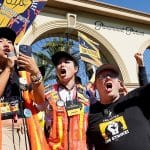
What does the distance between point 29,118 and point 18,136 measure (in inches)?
6.3

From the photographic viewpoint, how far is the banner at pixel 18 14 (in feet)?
15.0

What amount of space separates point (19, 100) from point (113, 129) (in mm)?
677

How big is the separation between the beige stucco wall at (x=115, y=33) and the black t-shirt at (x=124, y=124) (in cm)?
966

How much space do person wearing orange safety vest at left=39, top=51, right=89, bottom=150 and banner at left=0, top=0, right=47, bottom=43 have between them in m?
0.52

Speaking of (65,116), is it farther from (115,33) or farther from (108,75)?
(115,33)

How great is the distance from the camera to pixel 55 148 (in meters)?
4.10

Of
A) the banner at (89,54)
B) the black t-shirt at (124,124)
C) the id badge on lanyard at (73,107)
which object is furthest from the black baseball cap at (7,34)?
the banner at (89,54)

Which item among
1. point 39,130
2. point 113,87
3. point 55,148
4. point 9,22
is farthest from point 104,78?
point 9,22

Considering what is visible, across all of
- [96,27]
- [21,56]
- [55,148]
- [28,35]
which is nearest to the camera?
[21,56]

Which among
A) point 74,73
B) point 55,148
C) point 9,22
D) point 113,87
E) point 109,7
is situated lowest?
point 55,148

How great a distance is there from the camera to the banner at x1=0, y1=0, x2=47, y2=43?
4.56 m

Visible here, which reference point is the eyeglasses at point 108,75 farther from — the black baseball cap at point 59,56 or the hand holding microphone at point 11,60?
the black baseball cap at point 59,56

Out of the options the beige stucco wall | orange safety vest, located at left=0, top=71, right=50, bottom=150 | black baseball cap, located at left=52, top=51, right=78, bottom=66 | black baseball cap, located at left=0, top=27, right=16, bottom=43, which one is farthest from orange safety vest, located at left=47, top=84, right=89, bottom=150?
the beige stucco wall

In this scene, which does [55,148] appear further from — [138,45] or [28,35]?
[138,45]
